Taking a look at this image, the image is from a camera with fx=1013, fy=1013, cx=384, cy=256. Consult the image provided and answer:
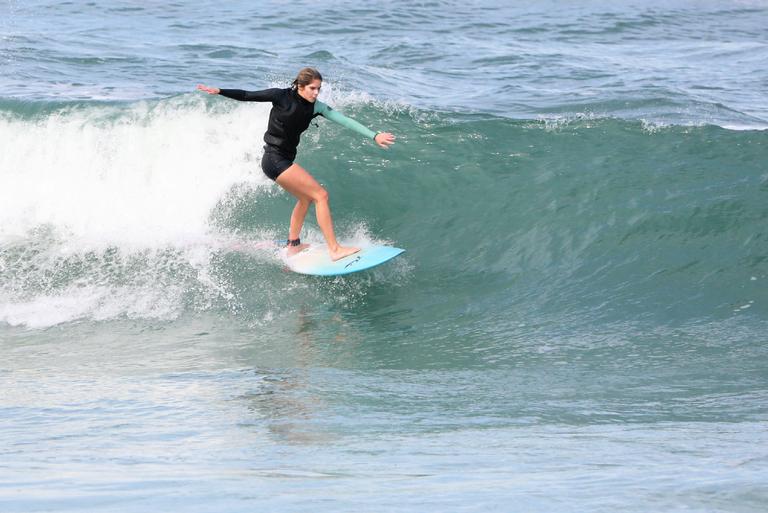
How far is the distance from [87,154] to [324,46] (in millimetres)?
8191

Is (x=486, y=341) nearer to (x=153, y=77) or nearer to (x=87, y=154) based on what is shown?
(x=87, y=154)

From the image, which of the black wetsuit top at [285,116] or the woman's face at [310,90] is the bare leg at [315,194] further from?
the woman's face at [310,90]

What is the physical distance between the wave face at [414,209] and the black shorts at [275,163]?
43.1 inches

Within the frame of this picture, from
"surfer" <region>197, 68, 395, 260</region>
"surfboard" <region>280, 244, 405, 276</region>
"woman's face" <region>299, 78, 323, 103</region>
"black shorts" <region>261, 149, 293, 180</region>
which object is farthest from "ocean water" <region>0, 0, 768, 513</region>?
"woman's face" <region>299, 78, 323, 103</region>

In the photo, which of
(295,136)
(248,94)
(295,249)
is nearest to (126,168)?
(295,249)

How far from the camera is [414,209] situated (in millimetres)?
10367

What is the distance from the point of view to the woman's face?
25.4ft

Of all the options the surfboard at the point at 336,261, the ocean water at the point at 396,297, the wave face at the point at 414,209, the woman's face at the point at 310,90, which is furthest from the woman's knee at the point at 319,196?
the wave face at the point at 414,209

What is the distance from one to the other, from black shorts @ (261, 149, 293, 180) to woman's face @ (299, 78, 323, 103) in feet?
1.97

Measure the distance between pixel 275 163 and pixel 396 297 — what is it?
4.97 feet

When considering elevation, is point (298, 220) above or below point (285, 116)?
below

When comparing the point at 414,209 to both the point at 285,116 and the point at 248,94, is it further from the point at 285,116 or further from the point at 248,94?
the point at 248,94

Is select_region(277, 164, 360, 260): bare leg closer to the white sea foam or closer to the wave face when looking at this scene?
the wave face

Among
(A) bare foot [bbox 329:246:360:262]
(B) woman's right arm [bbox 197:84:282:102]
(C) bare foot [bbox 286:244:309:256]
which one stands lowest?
(C) bare foot [bbox 286:244:309:256]
